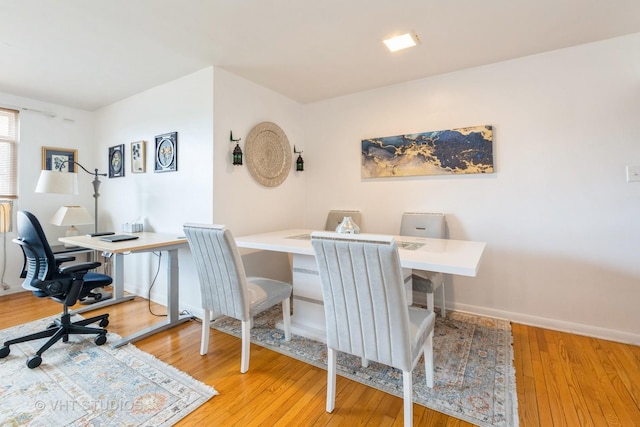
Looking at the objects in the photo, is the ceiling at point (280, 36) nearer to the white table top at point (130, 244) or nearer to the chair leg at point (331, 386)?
the white table top at point (130, 244)

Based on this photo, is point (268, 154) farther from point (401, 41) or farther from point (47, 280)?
point (47, 280)

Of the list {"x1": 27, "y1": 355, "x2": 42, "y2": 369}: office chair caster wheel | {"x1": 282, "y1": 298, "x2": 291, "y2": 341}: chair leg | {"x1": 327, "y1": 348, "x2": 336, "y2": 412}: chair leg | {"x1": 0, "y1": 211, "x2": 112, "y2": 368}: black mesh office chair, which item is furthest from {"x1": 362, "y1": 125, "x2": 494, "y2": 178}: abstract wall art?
{"x1": 27, "y1": 355, "x2": 42, "y2": 369}: office chair caster wheel

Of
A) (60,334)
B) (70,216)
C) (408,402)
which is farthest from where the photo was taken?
(70,216)

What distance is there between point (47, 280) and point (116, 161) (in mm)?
2022

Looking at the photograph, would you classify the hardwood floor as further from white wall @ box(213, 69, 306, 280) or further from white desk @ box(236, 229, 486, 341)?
white wall @ box(213, 69, 306, 280)

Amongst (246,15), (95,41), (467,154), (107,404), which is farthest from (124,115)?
(467,154)

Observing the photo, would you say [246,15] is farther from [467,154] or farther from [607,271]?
[607,271]

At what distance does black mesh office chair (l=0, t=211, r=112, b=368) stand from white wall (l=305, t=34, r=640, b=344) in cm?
272

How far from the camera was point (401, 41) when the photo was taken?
2230mm

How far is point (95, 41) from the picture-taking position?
2.20 m

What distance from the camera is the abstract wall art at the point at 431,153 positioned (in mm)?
2650

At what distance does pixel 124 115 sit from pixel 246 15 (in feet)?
7.95

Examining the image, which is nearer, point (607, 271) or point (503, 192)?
point (607, 271)

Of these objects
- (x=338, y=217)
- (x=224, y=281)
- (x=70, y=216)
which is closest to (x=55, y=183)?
(x=70, y=216)
